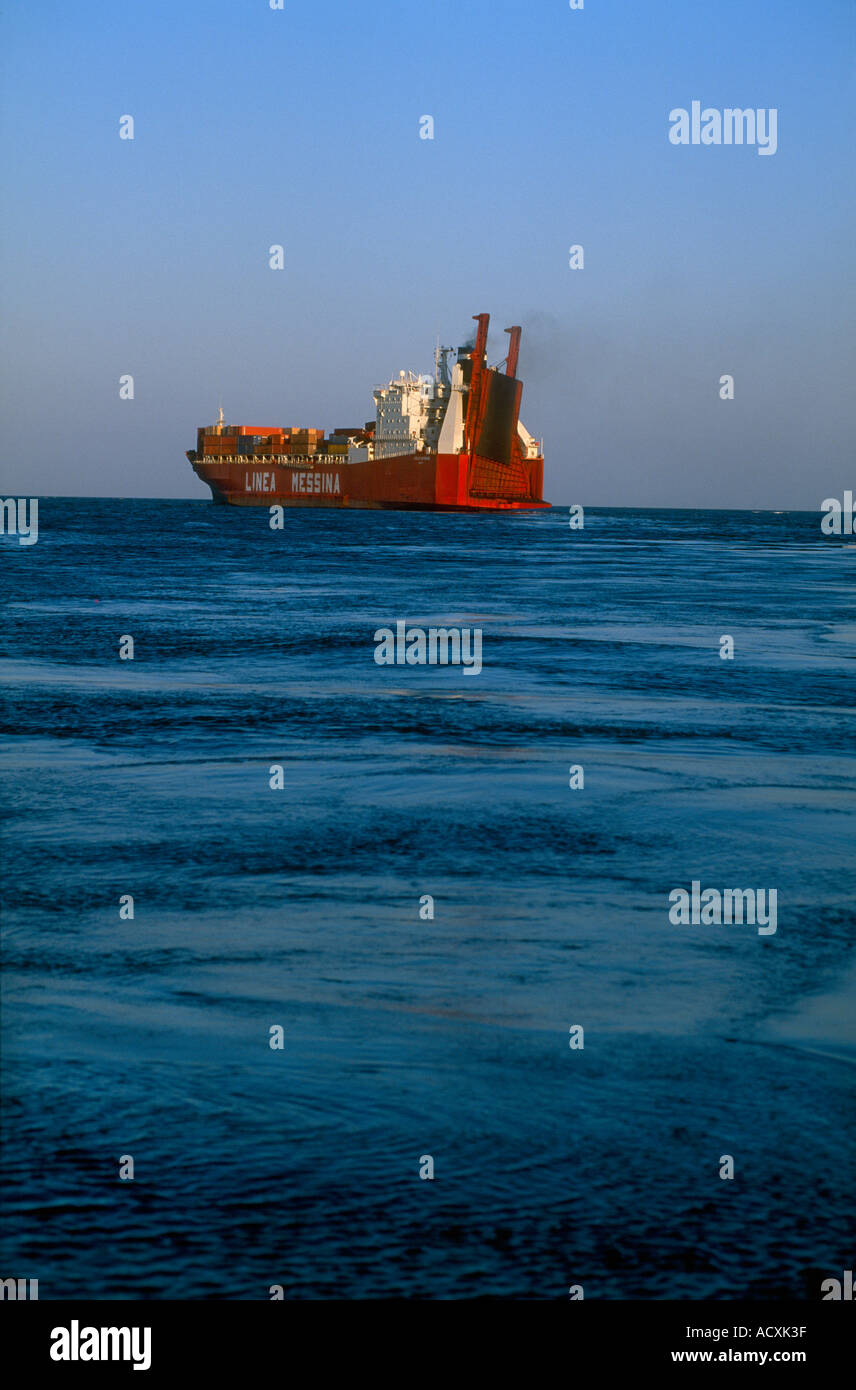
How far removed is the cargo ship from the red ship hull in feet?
0.25

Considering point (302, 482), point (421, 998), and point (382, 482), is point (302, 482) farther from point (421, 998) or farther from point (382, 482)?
point (421, 998)

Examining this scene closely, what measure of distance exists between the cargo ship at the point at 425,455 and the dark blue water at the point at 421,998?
2997 inches

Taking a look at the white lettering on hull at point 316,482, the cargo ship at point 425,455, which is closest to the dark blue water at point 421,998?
the cargo ship at point 425,455

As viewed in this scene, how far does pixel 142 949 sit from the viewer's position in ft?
19.7

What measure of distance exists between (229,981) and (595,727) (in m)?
7.47

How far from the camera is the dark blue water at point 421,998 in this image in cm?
364

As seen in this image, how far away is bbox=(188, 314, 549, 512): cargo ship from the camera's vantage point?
291 ft

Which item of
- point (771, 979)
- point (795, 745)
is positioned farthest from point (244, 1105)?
point (795, 745)

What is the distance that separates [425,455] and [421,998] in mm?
85480

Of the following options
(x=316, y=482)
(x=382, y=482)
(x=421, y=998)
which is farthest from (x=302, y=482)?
(x=421, y=998)

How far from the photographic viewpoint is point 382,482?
311ft

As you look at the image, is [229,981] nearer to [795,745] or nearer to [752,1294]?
[752,1294]

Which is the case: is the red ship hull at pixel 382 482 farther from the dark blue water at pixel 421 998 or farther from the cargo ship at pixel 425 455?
the dark blue water at pixel 421 998

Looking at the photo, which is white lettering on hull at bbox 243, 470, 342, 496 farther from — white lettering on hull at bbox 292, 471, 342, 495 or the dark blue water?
the dark blue water
